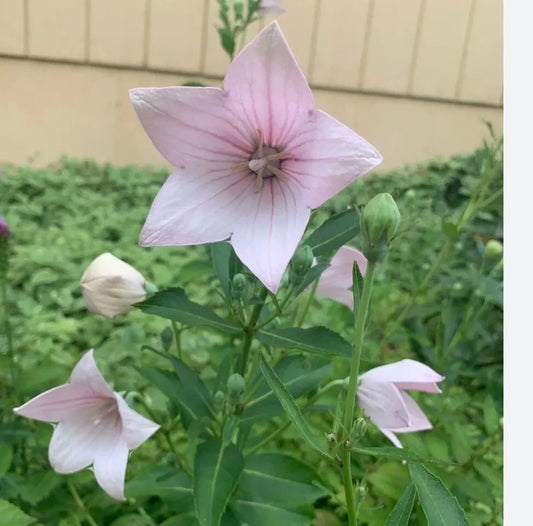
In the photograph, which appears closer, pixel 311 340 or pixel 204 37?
pixel 311 340

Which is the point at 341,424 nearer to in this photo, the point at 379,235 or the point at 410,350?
the point at 379,235

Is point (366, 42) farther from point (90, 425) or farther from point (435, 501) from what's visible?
point (435, 501)

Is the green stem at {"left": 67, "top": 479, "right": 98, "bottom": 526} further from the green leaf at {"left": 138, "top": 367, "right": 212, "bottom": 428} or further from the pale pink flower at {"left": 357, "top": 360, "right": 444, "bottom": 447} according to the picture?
the pale pink flower at {"left": 357, "top": 360, "right": 444, "bottom": 447}

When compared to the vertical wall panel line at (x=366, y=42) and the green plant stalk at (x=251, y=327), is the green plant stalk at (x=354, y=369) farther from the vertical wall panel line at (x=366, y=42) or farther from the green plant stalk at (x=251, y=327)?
the vertical wall panel line at (x=366, y=42)

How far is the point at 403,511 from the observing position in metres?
0.56

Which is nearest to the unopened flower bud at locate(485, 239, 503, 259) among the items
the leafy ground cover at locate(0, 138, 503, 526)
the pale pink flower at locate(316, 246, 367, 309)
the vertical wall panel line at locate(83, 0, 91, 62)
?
the leafy ground cover at locate(0, 138, 503, 526)

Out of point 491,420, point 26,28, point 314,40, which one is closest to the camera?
point 491,420

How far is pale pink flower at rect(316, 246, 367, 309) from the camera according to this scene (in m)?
0.80

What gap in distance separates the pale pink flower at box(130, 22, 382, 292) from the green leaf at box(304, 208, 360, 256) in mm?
90

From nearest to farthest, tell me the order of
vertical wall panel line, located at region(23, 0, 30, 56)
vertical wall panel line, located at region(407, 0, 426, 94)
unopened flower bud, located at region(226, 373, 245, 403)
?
unopened flower bud, located at region(226, 373, 245, 403), vertical wall panel line, located at region(23, 0, 30, 56), vertical wall panel line, located at region(407, 0, 426, 94)

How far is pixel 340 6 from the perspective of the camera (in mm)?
2846

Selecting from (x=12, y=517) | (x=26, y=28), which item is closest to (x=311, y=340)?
(x=12, y=517)

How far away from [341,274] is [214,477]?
30 cm
